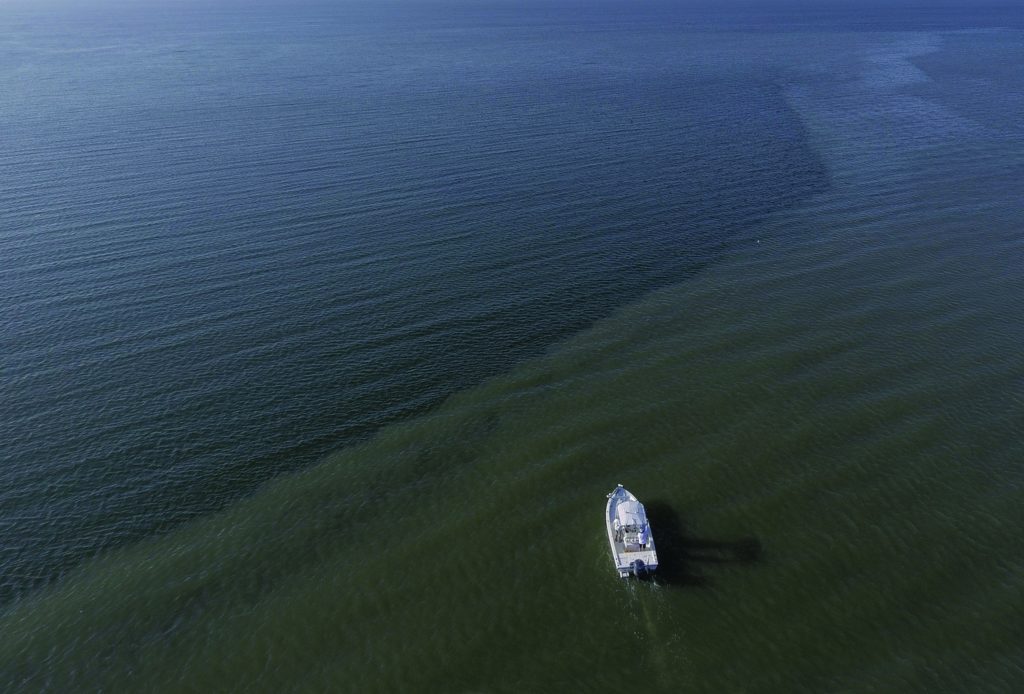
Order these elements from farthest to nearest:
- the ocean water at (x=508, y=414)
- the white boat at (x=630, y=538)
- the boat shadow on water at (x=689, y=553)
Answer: the boat shadow on water at (x=689, y=553)
the white boat at (x=630, y=538)
the ocean water at (x=508, y=414)

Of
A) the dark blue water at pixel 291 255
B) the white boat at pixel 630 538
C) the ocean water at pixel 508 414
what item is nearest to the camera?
the ocean water at pixel 508 414

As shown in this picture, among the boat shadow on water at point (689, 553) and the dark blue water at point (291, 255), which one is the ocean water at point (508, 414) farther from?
the dark blue water at point (291, 255)

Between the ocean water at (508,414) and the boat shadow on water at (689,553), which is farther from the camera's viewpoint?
the boat shadow on water at (689,553)

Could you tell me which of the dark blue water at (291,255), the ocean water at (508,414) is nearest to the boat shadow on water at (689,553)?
the ocean water at (508,414)

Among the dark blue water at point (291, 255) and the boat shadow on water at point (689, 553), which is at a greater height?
the dark blue water at point (291, 255)

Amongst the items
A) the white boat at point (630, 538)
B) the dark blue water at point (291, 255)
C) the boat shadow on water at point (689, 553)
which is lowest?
the boat shadow on water at point (689, 553)

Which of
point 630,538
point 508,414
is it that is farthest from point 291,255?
point 630,538
